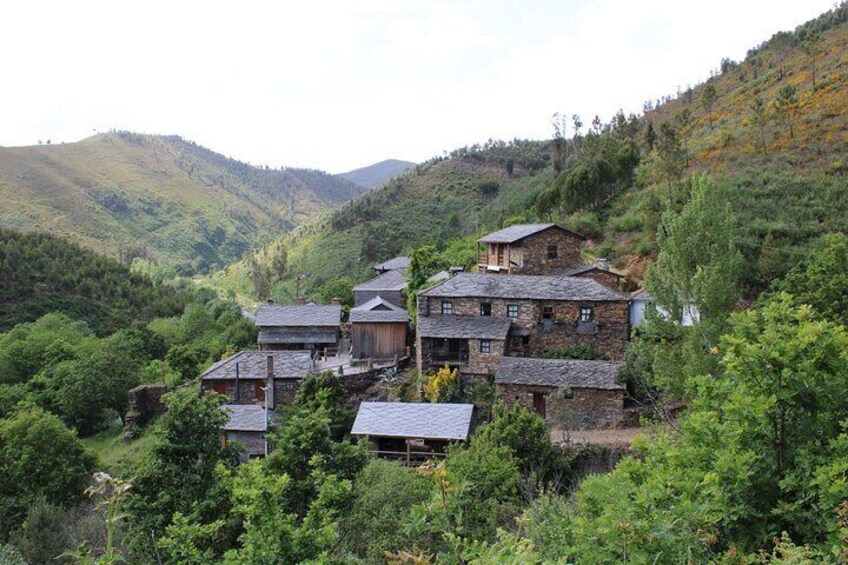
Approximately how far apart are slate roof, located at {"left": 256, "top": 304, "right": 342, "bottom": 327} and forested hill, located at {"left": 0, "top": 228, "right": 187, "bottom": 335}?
103 feet

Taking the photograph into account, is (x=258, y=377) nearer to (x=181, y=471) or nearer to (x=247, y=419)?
(x=247, y=419)

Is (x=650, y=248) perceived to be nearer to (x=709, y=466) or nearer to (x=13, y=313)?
(x=709, y=466)

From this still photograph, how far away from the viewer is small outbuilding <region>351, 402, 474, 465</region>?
968 inches

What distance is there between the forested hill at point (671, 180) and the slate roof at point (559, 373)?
9.81 m

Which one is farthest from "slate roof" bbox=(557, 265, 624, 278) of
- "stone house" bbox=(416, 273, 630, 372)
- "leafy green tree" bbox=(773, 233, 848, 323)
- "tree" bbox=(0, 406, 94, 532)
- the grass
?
"tree" bbox=(0, 406, 94, 532)

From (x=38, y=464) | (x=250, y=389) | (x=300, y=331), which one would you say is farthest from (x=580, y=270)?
(x=38, y=464)

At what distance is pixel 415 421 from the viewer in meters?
25.2

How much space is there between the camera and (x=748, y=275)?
29719 millimetres

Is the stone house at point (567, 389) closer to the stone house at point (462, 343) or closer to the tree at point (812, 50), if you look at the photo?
the stone house at point (462, 343)

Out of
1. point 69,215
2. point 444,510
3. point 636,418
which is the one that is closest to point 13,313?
point 636,418

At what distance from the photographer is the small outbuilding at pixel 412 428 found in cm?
2459

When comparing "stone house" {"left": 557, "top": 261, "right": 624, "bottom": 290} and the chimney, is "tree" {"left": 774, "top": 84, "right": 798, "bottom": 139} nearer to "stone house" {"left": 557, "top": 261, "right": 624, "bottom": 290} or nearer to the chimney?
"stone house" {"left": 557, "top": 261, "right": 624, "bottom": 290}

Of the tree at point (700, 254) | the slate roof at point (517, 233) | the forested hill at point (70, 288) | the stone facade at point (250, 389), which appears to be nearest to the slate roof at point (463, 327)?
the stone facade at point (250, 389)

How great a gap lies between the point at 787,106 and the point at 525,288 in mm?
28670
